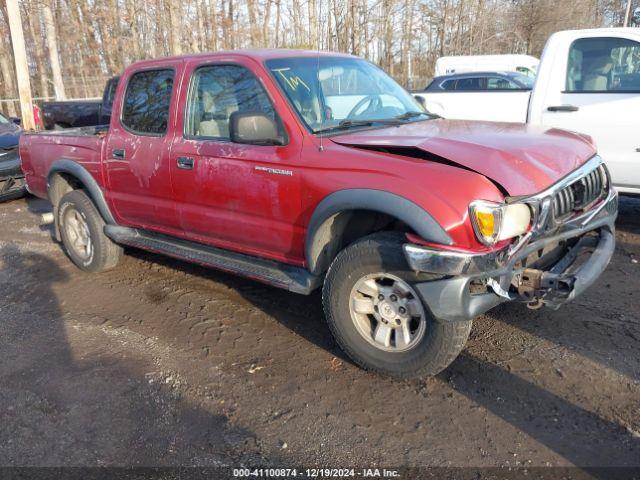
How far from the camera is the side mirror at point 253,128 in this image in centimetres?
334

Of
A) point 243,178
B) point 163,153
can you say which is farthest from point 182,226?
point 243,178

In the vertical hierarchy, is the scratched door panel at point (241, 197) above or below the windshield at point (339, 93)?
below

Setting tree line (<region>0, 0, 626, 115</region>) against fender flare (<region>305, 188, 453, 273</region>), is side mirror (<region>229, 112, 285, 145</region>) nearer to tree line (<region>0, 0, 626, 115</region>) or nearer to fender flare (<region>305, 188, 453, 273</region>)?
fender flare (<region>305, 188, 453, 273</region>)

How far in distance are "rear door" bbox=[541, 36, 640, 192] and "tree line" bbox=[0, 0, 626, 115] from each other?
47.9 ft

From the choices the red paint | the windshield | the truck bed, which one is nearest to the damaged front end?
the red paint

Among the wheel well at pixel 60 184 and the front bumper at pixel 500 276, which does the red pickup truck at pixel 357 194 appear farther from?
the wheel well at pixel 60 184

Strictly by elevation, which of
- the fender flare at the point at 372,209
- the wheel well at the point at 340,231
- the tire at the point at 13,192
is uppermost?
the fender flare at the point at 372,209

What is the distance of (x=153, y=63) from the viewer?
4.46m

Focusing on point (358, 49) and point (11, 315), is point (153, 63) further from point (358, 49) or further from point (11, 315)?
point (358, 49)

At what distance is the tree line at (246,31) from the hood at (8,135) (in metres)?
12.3

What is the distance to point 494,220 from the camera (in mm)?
2748

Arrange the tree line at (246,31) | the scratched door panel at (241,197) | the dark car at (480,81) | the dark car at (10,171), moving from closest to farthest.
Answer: the scratched door panel at (241,197), the dark car at (10,171), the dark car at (480,81), the tree line at (246,31)

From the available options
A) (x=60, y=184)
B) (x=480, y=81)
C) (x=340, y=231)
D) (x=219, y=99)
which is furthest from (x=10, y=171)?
(x=480, y=81)

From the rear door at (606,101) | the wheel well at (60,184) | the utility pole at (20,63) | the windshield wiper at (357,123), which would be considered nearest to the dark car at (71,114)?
the utility pole at (20,63)
